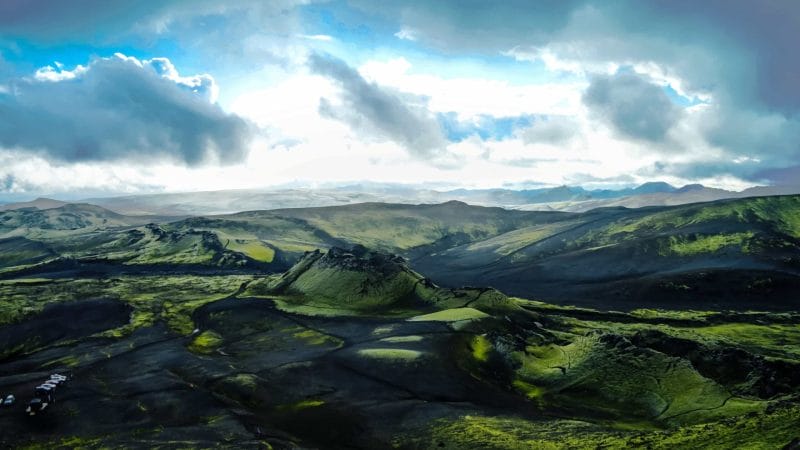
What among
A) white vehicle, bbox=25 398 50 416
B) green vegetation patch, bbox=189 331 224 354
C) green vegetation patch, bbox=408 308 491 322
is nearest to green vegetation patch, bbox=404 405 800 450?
green vegetation patch, bbox=408 308 491 322

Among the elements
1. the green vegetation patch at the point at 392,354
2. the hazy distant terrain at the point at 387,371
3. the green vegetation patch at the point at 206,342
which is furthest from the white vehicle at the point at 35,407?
the green vegetation patch at the point at 392,354

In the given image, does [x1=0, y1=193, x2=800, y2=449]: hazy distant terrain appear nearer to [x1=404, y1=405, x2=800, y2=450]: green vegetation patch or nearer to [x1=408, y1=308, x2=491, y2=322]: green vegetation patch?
[x1=404, y1=405, x2=800, y2=450]: green vegetation patch

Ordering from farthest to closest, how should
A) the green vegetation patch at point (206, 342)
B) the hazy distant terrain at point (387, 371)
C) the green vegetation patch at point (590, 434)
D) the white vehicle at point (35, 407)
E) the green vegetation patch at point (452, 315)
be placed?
1. the green vegetation patch at point (452, 315)
2. the green vegetation patch at point (206, 342)
3. the white vehicle at point (35, 407)
4. the hazy distant terrain at point (387, 371)
5. the green vegetation patch at point (590, 434)

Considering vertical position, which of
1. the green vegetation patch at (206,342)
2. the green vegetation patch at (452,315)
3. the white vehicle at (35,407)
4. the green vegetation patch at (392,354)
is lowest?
the green vegetation patch at (206,342)

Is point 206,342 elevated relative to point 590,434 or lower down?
lower down

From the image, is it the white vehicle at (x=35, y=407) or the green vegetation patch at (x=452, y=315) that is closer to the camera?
the white vehicle at (x=35, y=407)

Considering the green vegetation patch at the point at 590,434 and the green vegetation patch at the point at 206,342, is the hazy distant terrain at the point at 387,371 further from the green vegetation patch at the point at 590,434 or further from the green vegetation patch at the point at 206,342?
the green vegetation patch at the point at 206,342

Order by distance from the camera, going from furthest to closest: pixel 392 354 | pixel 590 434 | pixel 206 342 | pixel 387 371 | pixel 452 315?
→ pixel 452 315 < pixel 206 342 < pixel 392 354 < pixel 387 371 < pixel 590 434

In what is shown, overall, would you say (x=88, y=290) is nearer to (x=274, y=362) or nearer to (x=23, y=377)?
(x=23, y=377)

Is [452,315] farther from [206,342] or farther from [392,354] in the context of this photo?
[206,342]

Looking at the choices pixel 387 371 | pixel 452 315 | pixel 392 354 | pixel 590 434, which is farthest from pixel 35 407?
pixel 452 315

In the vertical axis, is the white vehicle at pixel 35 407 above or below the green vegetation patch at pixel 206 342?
above
